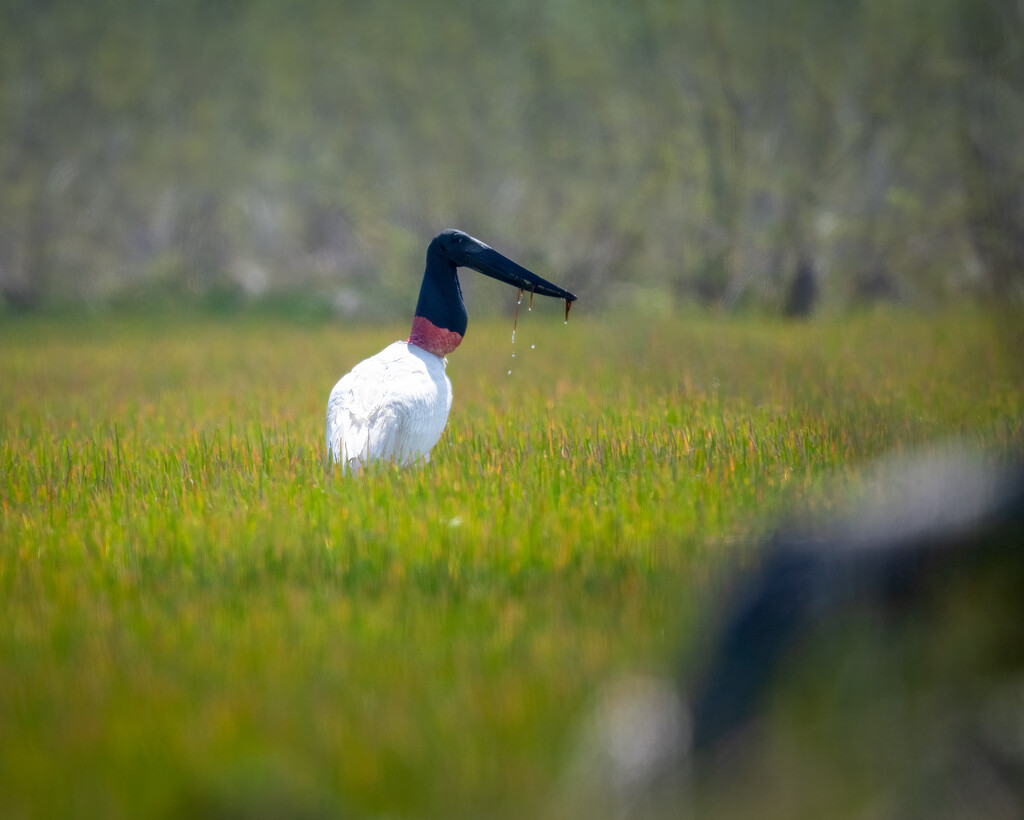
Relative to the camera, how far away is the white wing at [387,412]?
16.8 ft

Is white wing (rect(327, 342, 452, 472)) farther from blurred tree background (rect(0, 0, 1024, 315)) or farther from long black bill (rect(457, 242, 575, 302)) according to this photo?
blurred tree background (rect(0, 0, 1024, 315))

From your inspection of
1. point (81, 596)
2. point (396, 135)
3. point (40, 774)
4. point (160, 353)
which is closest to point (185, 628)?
point (81, 596)

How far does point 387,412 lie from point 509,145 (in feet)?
41.1

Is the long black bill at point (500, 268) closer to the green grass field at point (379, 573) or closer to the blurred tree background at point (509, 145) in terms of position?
the green grass field at point (379, 573)

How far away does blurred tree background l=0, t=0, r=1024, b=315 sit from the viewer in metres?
14.1

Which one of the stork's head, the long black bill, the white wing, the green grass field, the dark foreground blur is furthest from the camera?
the long black bill

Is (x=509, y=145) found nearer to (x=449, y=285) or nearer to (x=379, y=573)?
(x=449, y=285)

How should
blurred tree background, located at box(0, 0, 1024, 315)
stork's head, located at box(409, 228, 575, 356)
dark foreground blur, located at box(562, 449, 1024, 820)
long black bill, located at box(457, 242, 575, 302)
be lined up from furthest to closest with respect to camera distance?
blurred tree background, located at box(0, 0, 1024, 315) → long black bill, located at box(457, 242, 575, 302) → stork's head, located at box(409, 228, 575, 356) → dark foreground blur, located at box(562, 449, 1024, 820)

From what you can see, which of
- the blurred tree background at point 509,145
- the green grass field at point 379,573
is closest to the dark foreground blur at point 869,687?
the green grass field at point 379,573

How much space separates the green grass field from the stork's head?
605 millimetres

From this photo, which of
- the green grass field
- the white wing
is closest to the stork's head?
the white wing

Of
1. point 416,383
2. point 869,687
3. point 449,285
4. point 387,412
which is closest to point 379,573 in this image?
point 387,412

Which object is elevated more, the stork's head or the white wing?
the stork's head

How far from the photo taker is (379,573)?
3.77 metres
